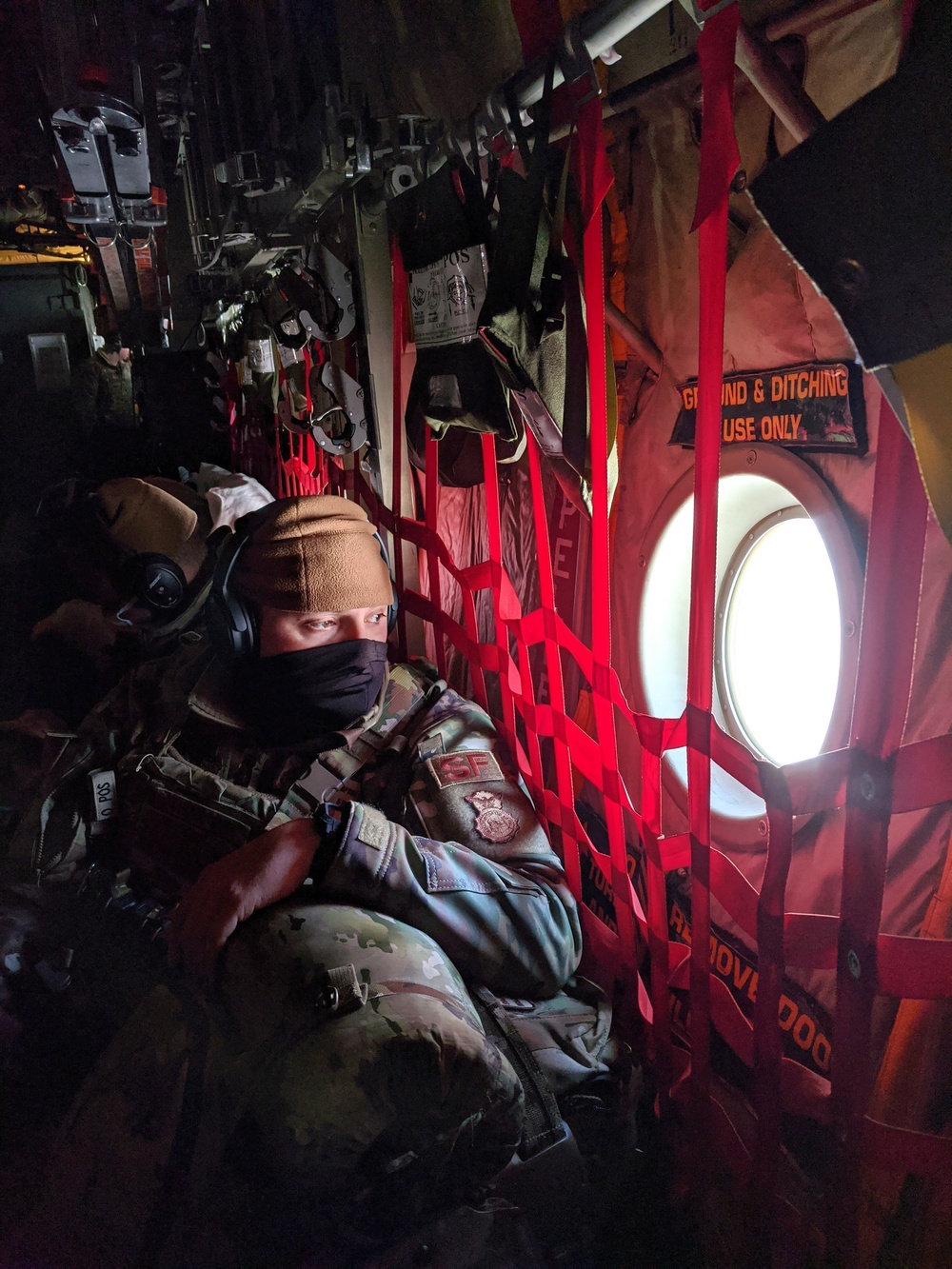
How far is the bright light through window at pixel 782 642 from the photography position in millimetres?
1648

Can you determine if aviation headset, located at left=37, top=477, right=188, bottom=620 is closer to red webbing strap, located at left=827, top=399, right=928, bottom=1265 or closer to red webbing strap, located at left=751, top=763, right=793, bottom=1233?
red webbing strap, located at left=751, top=763, right=793, bottom=1233

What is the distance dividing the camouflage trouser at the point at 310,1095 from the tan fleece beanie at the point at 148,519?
1.85 meters

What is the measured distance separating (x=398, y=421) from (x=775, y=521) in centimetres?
122

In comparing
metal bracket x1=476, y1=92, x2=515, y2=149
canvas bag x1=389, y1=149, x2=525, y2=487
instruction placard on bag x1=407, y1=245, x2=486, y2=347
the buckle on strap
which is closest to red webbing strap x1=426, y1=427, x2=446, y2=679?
canvas bag x1=389, y1=149, x2=525, y2=487

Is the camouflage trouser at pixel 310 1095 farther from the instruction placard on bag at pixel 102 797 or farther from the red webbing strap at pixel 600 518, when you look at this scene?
the instruction placard on bag at pixel 102 797

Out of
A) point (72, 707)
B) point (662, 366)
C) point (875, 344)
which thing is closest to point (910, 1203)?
point (875, 344)

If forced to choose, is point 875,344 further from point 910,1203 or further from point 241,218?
point 241,218

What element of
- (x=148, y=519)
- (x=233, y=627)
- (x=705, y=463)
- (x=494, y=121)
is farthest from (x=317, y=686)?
(x=148, y=519)

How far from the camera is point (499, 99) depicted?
4.52 feet

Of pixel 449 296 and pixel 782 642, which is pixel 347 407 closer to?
pixel 449 296

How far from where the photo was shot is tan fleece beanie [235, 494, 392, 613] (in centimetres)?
192

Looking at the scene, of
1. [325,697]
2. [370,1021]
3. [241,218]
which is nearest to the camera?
[370,1021]

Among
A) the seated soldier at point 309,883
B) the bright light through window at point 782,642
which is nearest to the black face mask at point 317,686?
the seated soldier at point 309,883

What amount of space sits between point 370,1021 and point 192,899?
1.68 feet
